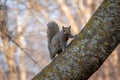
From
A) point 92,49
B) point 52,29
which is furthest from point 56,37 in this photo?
point 92,49

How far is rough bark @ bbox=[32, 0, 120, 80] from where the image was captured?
7.59 feet

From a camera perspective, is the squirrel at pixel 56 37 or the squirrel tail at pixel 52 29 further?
the squirrel tail at pixel 52 29

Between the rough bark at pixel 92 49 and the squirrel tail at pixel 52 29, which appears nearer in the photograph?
the rough bark at pixel 92 49

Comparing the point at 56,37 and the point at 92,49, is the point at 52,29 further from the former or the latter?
the point at 92,49

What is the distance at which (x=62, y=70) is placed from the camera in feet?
7.64

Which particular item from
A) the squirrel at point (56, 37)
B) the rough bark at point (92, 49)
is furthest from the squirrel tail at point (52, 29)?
the rough bark at point (92, 49)

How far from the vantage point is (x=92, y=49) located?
2320 millimetres

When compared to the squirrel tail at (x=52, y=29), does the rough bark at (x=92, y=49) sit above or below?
above

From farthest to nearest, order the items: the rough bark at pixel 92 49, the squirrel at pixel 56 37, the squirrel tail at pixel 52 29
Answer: the squirrel tail at pixel 52 29, the squirrel at pixel 56 37, the rough bark at pixel 92 49

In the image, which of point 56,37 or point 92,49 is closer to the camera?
point 92,49

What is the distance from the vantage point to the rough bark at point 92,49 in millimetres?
2314

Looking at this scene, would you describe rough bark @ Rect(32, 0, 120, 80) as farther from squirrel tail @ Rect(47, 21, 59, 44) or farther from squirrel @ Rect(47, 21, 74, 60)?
squirrel tail @ Rect(47, 21, 59, 44)

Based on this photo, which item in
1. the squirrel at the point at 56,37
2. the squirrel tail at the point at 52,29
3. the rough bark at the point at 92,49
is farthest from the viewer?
the squirrel tail at the point at 52,29

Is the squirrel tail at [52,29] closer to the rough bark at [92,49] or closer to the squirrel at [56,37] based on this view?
the squirrel at [56,37]
